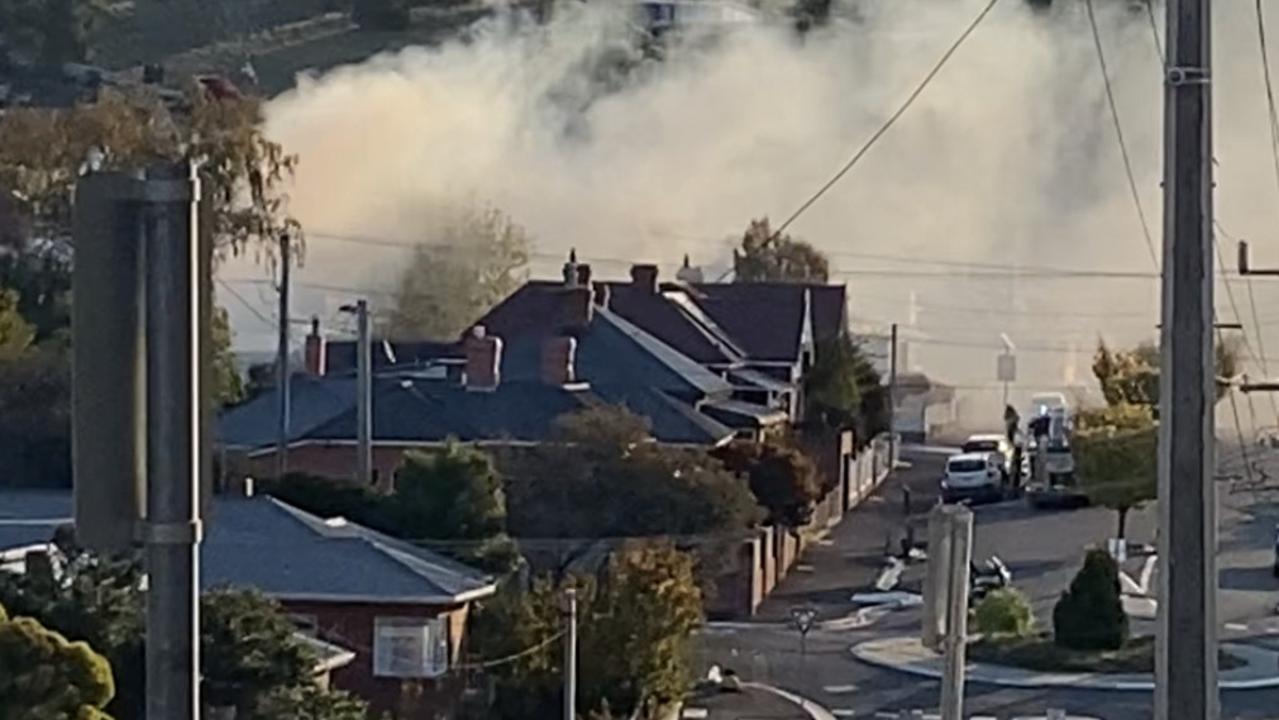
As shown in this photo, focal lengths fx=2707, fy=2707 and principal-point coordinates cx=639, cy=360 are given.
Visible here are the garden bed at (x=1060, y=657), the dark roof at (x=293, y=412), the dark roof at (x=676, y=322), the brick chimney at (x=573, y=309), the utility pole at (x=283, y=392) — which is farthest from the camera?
the dark roof at (x=676, y=322)

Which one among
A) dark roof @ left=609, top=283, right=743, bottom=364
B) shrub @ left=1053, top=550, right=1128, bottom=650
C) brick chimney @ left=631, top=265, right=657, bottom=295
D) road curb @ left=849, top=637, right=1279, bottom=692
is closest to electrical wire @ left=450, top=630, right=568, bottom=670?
road curb @ left=849, top=637, right=1279, bottom=692

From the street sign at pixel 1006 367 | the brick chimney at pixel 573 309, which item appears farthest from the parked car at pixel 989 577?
the street sign at pixel 1006 367

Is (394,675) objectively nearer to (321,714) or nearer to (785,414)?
(321,714)

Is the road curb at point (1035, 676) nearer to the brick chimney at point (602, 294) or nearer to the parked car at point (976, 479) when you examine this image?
the parked car at point (976, 479)

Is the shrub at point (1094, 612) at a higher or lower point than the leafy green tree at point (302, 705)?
lower

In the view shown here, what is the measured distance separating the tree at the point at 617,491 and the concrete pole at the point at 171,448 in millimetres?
23577

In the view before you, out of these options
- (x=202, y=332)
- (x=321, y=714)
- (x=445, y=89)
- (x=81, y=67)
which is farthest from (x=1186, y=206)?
(x=445, y=89)

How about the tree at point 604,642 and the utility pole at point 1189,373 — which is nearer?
the utility pole at point 1189,373

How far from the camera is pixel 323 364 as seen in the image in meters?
39.6

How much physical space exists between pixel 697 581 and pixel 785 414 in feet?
39.4

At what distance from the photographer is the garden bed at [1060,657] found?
24547mm

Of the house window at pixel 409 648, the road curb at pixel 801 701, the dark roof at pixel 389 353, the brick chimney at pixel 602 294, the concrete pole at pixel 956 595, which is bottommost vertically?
the road curb at pixel 801 701

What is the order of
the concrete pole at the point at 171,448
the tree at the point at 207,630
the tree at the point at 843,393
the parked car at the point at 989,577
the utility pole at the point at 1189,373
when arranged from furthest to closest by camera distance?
the tree at the point at 843,393 → the parked car at the point at 989,577 → the tree at the point at 207,630 → the utility pole at the point at 1189,373 → the concrete pole at the point at 171,448

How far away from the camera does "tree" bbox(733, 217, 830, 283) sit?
169 ft
